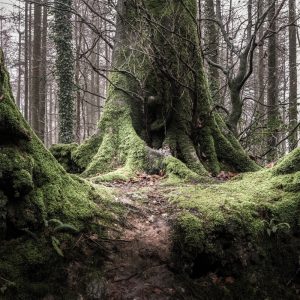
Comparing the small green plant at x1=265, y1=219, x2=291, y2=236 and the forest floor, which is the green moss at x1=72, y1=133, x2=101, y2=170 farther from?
the small green plant at x1=265, y1=219, x2=291, y2=236

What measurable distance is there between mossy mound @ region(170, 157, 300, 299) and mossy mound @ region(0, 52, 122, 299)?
0.83 metres

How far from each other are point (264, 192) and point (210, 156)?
2250 mm

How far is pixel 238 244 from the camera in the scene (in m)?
3.75

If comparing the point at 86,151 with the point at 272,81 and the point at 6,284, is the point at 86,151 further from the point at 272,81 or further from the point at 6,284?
the point at 272,81

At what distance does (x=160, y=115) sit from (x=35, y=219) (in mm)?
4173

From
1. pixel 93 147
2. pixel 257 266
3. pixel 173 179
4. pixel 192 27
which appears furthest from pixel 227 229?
pixel 192 27

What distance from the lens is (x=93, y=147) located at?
6.96m

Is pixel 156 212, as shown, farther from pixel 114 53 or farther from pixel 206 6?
pixel 206 6

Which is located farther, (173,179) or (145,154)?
(145,154)

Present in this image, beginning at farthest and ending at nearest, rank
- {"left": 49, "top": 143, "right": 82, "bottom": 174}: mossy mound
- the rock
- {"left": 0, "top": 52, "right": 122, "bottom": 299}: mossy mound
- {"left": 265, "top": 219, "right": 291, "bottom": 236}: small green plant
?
{"left": 49, "top": 143, "right": 82, "bottom": 174}: mossy mound, {"left": 265, "top": 219, "right": 291, "bottom": 236}: small green plant, the rock, {"left": 0, "top": 52, "right": 122, "bottom": 299}: mossy mound

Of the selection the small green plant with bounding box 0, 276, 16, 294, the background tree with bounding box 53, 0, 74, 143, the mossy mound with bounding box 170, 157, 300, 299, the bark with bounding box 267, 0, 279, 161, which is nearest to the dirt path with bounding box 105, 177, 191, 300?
the mossy mound with bounding box 170, 157, 300, 299

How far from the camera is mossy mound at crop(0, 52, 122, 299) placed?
2934mm

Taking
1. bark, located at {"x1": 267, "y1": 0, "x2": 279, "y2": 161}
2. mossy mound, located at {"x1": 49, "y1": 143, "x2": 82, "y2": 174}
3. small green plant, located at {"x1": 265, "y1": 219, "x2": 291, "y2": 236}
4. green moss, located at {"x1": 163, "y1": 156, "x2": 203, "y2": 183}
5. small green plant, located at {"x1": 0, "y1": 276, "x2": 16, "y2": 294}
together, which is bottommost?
small green plant, located at {"x1": 0, "y1": 276, "x2": 16, "y2": 294}

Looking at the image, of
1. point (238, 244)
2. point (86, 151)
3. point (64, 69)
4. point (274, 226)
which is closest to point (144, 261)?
point (238, 244)
